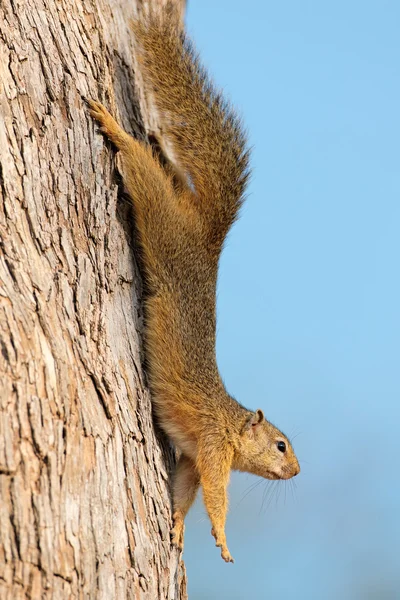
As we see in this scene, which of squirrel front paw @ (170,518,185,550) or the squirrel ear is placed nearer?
squirrel front paw @ (170,518,185,550)

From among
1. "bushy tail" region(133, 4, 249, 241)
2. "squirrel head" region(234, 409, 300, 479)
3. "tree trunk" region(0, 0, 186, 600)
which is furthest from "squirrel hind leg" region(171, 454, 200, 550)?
"bushy tail" region(133, 4, 249, 241)

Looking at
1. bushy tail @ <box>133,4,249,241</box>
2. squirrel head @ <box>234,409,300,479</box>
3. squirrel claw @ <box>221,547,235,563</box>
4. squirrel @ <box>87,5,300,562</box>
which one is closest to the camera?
squirrel @ <box>87,5,300,562</box>

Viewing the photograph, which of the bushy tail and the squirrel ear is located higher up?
the bushy tail

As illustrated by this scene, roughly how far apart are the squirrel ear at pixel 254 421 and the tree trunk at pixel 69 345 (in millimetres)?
880

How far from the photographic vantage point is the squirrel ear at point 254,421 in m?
5.28

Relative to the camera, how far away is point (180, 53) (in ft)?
16.4

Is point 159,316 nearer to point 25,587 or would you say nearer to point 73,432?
point 73,432

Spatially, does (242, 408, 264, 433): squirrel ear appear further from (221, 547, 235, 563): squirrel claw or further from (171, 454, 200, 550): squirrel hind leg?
(221, 547, 235, 563): squirrel claw

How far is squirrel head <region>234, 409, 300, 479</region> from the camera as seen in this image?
208 inches

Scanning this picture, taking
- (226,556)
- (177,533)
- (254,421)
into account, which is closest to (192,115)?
(254,421)

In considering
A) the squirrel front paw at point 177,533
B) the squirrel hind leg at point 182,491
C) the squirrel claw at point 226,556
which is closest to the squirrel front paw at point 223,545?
the squirrel claw at point 226,556

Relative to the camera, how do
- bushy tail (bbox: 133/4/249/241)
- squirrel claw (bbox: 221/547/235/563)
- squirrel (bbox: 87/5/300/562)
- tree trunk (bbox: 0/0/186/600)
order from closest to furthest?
tree trunk (bbox: 0/0/186/600), squirrel (bbox: 87/5/300/562), squirrel claw (bbox: 221/547/235/563), bushy tail (bbox: 133/4/249/241)

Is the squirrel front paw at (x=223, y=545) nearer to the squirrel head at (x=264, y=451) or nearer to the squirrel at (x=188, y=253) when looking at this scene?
the squirrel at (x=188, y=253)

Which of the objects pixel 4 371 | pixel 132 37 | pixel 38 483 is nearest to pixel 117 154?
pixel 132 37
